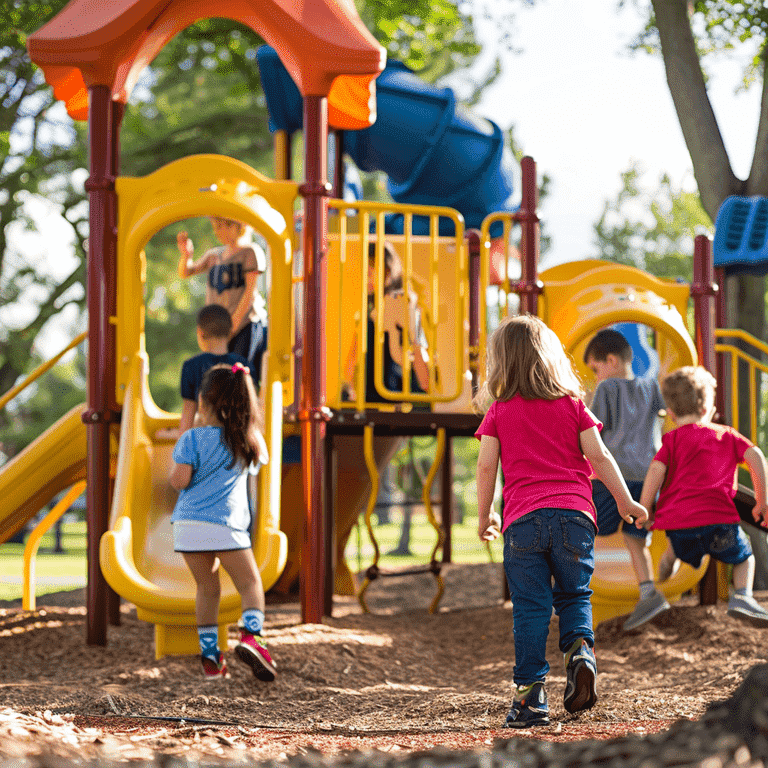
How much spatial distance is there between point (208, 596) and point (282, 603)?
3798mm

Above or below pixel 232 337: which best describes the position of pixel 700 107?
above

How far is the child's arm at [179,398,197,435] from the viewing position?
5.15 metres

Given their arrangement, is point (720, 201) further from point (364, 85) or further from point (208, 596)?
point (208, 596)

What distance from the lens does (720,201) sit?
28.9ft

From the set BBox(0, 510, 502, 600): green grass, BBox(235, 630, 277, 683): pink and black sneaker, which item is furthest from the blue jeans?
BBox(0, 510, 502, 600): green grass

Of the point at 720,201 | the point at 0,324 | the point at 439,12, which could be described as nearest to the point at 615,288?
the point at 720,201

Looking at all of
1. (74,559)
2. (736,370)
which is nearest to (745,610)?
(736,370)

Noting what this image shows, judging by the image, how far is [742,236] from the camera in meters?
7.70

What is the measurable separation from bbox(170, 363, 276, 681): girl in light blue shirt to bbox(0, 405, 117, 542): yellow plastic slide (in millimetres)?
2356

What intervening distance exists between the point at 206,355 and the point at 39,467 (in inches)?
74.9

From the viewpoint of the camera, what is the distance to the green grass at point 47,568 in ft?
36.9

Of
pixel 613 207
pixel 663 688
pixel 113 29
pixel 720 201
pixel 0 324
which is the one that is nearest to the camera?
pixel 663 688

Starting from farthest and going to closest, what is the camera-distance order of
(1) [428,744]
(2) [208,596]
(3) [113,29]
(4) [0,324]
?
1. (4) [0,324]
2. (3) [113,29]
3. (2) [208,596]
4. (1) [428,744]

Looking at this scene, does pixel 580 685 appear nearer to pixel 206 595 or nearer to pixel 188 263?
pixel 206 595
